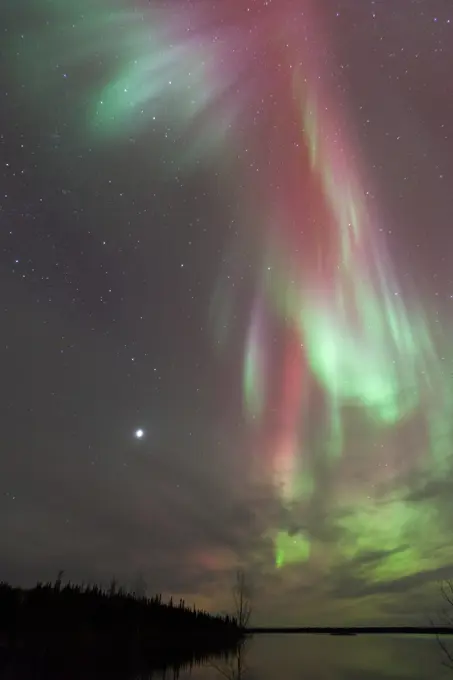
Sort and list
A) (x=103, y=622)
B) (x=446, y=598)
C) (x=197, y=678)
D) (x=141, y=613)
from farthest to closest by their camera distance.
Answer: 1. (x=141, y=613)
2. (x=103, y=622)
3. (x=197, y=678)
4. (x=446, y=598)

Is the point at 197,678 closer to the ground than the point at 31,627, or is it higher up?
closer to the ground

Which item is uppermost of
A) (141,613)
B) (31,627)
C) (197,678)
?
(141,613)

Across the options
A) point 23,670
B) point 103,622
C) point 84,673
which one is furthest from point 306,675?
point 103,622

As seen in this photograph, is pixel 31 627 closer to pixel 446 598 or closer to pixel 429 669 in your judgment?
pixel 429 669

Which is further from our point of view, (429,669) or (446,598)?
(429,669)

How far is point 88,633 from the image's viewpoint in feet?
207

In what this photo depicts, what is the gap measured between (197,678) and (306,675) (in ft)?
43.9

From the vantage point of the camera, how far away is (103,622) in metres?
74.6

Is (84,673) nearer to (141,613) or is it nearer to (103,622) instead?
(103,622)

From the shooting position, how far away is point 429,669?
224 ft

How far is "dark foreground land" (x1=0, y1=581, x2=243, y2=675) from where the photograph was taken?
167 ft

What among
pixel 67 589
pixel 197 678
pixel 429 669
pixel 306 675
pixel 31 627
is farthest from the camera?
pixel 67 589

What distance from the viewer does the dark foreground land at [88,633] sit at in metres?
50.8

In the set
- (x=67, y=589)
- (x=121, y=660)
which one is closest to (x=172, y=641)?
(x=67, y=589)
